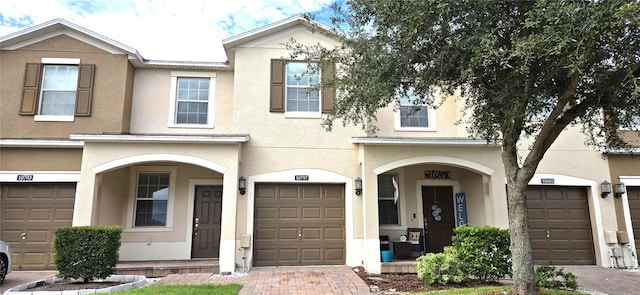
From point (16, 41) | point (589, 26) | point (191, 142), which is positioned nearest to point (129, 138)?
point (191, 142)

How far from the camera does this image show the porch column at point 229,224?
9.78 meters

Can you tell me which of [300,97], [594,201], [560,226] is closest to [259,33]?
[300,97]

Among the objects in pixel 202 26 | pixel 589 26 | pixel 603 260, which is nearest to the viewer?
pixel 589 26

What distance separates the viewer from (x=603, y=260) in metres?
11.3

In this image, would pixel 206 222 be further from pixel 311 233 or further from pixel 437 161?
pixel 437 161

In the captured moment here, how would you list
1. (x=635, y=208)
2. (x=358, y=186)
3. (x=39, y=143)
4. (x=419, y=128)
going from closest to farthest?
(x=39, y=143) → (x=358, y=186) → (x=635, y=208) → (x=419, y=128)

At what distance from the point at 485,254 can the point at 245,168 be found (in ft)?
21.0

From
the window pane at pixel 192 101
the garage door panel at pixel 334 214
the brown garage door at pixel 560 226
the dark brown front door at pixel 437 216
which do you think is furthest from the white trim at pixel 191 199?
the brown garage door at pixel 560 226

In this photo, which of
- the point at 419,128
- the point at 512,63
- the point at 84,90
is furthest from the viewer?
the point at 419,128

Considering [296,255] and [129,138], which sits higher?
[129,138]

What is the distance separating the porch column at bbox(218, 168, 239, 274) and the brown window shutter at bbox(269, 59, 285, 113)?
2245mm

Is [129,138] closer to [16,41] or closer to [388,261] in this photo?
[16,41]

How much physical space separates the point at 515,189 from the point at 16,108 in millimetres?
12790

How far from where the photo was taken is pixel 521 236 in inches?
258
